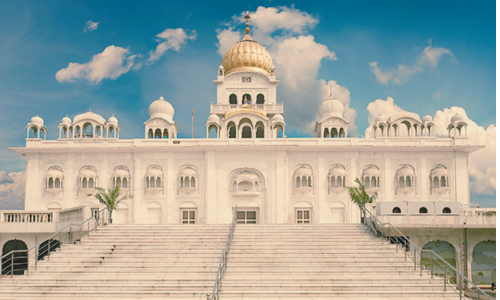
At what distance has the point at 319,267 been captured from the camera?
2147 centimetres

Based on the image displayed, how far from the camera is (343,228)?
2717 cm

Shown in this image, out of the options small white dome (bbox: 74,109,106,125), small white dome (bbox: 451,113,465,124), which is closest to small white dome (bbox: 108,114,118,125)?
small white dome (bbox: 74,109,106,125)

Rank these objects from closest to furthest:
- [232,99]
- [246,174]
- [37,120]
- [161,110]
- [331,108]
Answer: [246,174] → [37,120] → [331,108] → [161,110] → [232,99]

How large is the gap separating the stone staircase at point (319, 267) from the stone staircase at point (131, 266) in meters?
1.46

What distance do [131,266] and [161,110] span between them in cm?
2565

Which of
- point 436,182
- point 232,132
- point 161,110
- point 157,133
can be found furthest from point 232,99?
point 436,182

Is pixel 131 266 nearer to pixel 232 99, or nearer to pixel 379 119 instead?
pixel 379 119

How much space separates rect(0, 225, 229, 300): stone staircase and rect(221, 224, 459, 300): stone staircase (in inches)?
57.6

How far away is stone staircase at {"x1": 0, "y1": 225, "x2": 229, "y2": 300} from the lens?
18.9 metres

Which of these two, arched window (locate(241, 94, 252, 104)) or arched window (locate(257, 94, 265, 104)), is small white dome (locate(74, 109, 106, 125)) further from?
arched window (locate(257, 94, 265, 104))

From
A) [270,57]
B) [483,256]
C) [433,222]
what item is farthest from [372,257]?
[270,57]

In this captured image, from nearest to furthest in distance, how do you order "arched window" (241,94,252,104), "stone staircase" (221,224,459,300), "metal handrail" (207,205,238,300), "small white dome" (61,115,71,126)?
"metal handrail" (207,205,238,300) < "stone staircase" (221,224,459,300) < "small white dome" (61,115,71,126) < "arched window" (241,94,252,104)

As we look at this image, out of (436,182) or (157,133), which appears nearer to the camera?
(436,182)

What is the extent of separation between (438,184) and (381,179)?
15.6ft
